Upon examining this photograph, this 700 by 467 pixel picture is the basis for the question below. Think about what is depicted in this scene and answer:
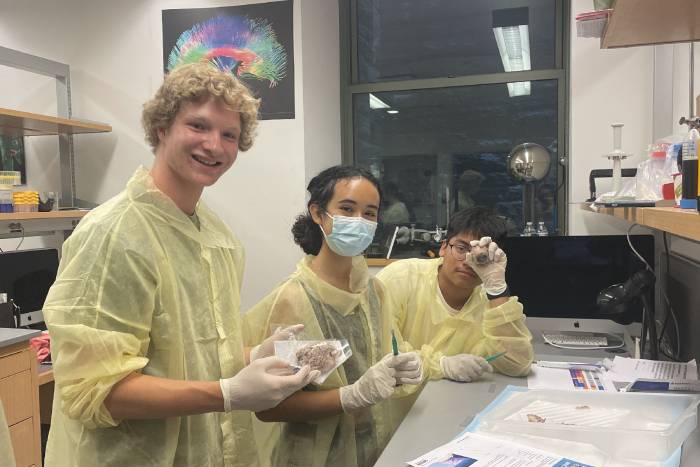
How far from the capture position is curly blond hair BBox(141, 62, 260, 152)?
1.20 meters

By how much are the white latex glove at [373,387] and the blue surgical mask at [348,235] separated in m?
0.33

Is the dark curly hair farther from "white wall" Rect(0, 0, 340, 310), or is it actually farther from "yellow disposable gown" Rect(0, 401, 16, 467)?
"white wall" Rect(0, 0, 340, 310)

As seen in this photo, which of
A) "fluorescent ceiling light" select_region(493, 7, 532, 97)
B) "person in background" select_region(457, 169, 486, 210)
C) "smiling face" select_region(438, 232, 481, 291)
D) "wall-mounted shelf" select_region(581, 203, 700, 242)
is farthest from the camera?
"person in background" select_region(457, 169, 486, 210)

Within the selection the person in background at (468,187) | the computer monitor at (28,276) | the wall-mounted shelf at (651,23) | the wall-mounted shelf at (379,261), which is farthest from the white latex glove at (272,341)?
the person in background at (468,187)

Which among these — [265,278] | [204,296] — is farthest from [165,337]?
[265,278]

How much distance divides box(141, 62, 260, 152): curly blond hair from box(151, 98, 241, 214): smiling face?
1 centimetres

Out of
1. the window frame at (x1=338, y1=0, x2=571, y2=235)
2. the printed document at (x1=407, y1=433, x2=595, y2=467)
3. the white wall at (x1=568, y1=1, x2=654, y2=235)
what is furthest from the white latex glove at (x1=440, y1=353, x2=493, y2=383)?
the window frame at (x1=338, y1=0, x2=571, y2=235)

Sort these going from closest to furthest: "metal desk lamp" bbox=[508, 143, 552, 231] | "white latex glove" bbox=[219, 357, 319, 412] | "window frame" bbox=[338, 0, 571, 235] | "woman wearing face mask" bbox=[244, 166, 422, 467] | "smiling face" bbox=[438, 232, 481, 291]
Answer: "white latex glove" bbox=[219, 357, 319, 412]
"woman wearing face mask" bbox=[244, 166, 422, 467]
"smiling face" bbox=[438, 232, 481, 291]
"metal desk lamp" bbox=[508, 143, 552, 231]
"window frame" bbox=[338, 0, 571, 235]

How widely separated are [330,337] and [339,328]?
A: 1.4 inches

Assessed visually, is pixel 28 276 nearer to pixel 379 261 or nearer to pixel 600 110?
pixel 379 261

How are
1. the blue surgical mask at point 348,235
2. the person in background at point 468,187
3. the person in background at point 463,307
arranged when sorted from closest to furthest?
the blue surgical mask at point 348,235 → the person in background at point 463,307 → the person in background at point 468,187

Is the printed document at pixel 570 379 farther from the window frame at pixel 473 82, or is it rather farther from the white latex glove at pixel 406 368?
the window frame at pixel 473 82

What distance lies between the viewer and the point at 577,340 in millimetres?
2361

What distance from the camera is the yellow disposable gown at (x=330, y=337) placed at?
1479 mm
